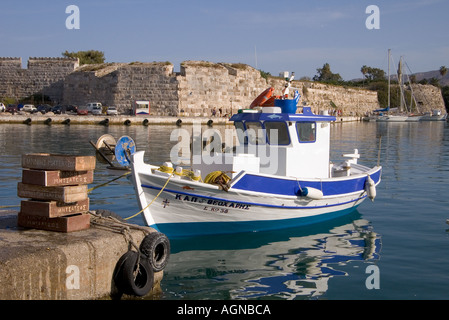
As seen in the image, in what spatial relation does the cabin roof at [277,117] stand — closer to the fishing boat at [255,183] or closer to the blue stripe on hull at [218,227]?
the fishing boat at [255,183]

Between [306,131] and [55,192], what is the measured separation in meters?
6.59

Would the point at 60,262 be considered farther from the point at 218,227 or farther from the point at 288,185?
the point at 288,185

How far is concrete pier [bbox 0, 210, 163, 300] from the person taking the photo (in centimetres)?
521

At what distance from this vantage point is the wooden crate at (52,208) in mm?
6418

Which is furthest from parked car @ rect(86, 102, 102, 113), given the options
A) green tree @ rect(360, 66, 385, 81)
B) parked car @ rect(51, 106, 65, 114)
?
green tree @ rect(360, 66, 385, 81)

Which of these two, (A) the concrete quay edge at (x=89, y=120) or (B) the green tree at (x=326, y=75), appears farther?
(B) the green tree at (x=326, y=75)

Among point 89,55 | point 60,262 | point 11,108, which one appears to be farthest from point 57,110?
point 60,262

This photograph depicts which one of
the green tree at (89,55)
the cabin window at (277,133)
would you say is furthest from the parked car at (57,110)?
the cabin window at (277,133)

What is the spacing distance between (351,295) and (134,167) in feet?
14.6

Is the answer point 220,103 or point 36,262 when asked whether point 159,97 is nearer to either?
point 220,103

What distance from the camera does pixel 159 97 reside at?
57.0 m

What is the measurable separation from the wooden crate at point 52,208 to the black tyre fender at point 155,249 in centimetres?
94

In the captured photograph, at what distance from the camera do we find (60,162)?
6520mm
